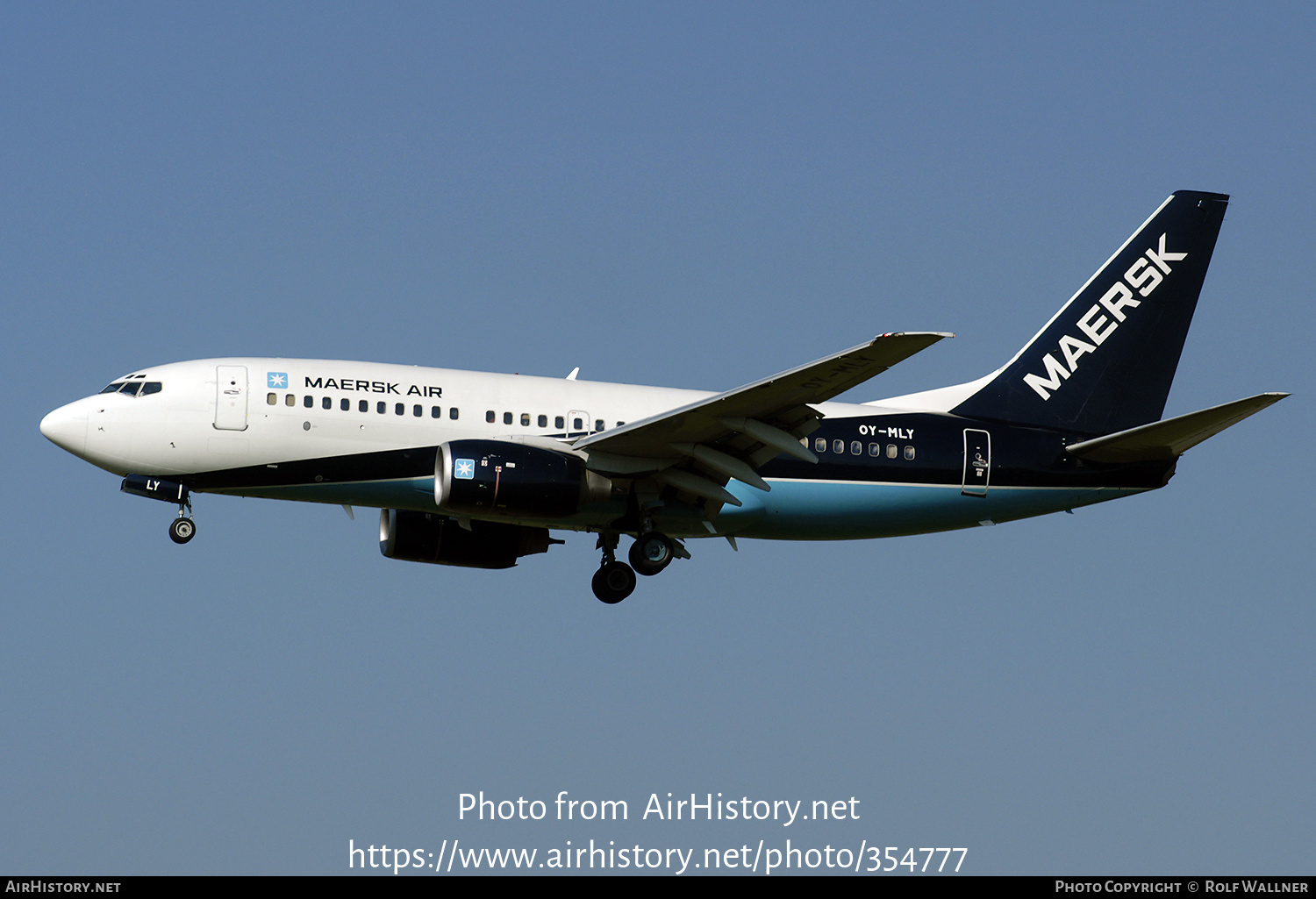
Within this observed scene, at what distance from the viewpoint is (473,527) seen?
3638cm

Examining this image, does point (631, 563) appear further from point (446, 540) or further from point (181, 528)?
point (181, 528)

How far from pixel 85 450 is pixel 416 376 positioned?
22.7 ft

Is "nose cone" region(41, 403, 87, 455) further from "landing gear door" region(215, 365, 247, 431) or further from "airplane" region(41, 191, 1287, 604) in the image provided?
"landing gear door" region(215, 365, 247, 431)

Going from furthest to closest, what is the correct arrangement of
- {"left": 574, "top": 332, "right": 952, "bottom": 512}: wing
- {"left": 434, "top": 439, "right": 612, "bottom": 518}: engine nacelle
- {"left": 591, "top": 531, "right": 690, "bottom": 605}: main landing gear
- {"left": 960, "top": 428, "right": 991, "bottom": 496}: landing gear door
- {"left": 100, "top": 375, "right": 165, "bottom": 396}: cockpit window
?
{"left": 960, "top": 428, "right": 991, "bottom": 496}: landing gear door, {"left": 591, "top": 531, "right": 690, "bottom": 605}: main landing gear, {"left": 100, "top": 375, "right": 165, "bottom": 396}: cockpit window, {"left": 434, "top": 439, "right": 612, "bottom": 518}: engine nacelle, {"left": 574, "top": 332, "right": 952, "bottom": 512}: wing

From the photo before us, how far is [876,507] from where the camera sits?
34.7 m

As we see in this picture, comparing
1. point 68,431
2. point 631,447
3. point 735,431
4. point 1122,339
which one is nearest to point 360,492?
point 631,447

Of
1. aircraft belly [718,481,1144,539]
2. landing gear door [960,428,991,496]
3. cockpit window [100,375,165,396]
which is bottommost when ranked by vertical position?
aircraft belly [718,481,1144,539]

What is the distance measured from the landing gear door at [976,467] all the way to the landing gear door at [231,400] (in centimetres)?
1576

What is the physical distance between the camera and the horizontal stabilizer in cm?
3231

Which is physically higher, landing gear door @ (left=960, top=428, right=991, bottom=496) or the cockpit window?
the cockpit window

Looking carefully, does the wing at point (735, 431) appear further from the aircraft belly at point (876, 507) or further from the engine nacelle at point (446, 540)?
the engine nacelle at point (446, 540)

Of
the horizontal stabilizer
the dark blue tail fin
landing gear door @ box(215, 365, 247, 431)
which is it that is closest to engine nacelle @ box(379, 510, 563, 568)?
landing gear door @ box(215, 365, 247, 431)

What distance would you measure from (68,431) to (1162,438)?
23274 millimetres

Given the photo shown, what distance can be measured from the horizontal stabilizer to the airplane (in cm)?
6
